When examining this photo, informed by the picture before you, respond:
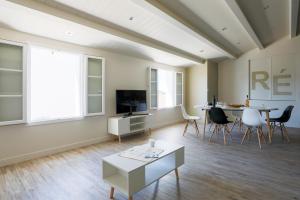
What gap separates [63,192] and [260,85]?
23.5ft

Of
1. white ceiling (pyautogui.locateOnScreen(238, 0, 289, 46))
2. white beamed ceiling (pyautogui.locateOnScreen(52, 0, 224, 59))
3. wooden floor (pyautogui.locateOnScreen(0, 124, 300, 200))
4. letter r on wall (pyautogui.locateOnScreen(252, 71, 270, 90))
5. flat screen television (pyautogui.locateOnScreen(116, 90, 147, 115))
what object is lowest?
wooden floor (pyautogui.locateOnScreen(0, 124, 300, 200))

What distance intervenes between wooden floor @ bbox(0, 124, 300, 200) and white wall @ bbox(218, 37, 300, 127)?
→ 3.02 m

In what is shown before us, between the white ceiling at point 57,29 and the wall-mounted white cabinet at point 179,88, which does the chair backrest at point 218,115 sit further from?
the wall-mounted white cabinet at point 179,88

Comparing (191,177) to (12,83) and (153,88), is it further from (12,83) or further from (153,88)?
(153,88)

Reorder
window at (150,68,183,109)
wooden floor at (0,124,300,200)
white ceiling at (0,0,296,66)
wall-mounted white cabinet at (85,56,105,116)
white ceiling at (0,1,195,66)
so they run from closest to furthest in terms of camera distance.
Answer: wooden floor at (0,124,300,200)
white ceiling at (0,1,195,66)
white ceiling at (0,0,296,66)
wall-mounted white cabinet at (85,56,105,116)
window at (150,68,183,109)

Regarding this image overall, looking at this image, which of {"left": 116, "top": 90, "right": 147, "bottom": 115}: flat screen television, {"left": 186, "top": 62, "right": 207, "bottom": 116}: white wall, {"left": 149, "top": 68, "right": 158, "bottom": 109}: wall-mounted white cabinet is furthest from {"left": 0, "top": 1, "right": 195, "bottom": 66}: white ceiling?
{"left": 186, "top": 62, "right": 207, "bottom": 116}: white wall

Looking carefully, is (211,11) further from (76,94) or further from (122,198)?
(122,198)

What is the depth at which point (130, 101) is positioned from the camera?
510 cm

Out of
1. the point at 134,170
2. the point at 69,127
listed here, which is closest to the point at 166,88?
the point at 69,127

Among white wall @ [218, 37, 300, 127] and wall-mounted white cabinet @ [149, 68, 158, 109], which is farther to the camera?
white wall @ [218, 37, 300, 127]

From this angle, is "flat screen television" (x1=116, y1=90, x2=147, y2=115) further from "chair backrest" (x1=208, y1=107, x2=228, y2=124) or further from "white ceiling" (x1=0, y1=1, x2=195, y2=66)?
"chair backrest" (x1=208, y1=107, x2=228, y2=124)

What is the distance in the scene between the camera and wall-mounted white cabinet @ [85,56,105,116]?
14.1 ft

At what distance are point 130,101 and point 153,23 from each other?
207cm

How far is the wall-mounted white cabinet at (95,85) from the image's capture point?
4.31 meters
